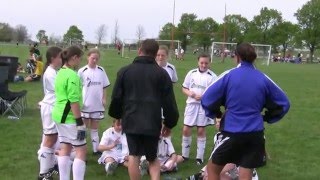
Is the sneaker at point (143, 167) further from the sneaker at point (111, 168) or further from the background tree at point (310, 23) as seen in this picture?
the background tree at point (310, 23)

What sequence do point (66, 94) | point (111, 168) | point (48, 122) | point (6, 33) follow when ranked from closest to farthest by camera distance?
point (66, 94)
point (48, 122)
point (111, 168)
point (6, 33)

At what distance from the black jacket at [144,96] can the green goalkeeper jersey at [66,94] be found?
488 millimetres

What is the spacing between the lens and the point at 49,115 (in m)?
6.61

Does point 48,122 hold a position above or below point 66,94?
below

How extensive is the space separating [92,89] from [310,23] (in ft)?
276

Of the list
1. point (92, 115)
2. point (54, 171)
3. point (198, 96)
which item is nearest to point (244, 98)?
point (198, 96)

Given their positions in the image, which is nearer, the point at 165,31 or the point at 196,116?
the point at 196,116

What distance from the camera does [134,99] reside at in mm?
5508

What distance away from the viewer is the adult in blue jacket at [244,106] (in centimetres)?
Result: 525

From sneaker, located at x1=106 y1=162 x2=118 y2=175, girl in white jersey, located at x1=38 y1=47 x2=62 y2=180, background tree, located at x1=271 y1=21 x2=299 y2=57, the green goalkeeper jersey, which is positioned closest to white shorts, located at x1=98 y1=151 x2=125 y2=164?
sneaker, located at x1=106 y1=162 x2=118 y2=175

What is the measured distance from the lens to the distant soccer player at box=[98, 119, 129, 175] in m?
7.50

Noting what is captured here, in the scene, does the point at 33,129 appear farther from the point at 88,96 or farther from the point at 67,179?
the point at 67,179

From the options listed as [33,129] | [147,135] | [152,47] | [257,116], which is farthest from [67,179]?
[33,129]

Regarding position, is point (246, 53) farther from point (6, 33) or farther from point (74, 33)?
point (74, 33)
